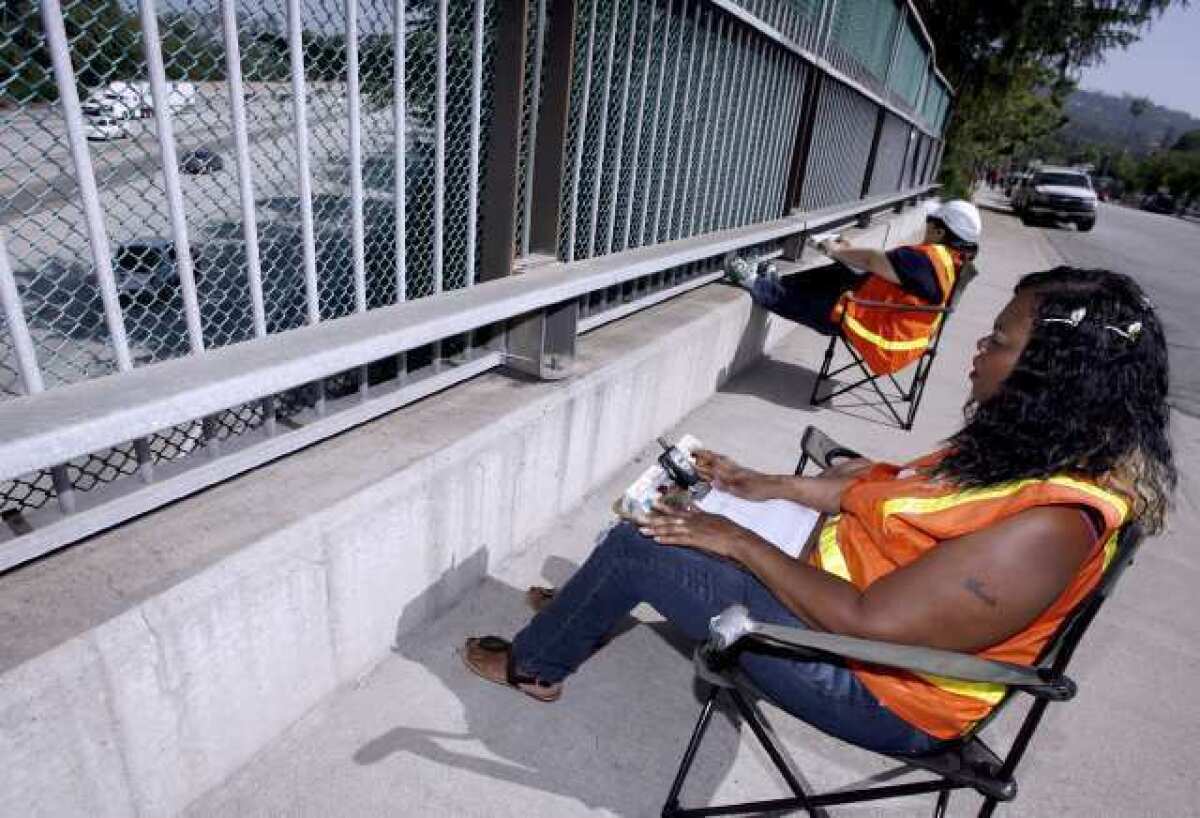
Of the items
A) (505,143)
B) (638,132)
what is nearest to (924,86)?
(638,132)

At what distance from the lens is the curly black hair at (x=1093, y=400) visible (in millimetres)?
1460

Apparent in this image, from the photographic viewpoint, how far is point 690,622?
1807mm

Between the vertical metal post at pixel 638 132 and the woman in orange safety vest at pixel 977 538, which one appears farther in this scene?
the vertical metal post at pixel 638 132

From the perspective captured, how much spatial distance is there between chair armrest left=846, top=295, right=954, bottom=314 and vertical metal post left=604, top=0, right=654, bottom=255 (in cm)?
167

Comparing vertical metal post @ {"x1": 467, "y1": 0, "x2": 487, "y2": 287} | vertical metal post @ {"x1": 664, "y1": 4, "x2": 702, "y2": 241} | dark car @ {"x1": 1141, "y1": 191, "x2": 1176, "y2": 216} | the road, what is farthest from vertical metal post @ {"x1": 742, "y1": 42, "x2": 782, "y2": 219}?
dark car @ {"x1": 1141, "y1": 191, "x2": 1176, "y2": 216}

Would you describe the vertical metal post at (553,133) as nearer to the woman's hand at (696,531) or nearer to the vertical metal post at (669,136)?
the vertical metal post at (669,136)

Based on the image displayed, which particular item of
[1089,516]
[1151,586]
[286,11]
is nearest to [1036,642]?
[1089,516]

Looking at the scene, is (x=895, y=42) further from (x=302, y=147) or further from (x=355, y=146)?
(x=302, y=147)

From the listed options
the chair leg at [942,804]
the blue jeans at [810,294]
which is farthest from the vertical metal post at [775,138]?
the chair leg at [942,804]

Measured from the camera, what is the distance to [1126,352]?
1469 mm

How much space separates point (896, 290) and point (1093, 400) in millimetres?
3030

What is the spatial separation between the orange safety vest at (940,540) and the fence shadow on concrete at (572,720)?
0.71 m

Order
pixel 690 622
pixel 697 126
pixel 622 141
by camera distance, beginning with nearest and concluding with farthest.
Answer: pixel 690 622 → pixel 622 141 → pixel 697 126

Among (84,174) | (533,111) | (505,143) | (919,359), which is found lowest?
(919,359)
